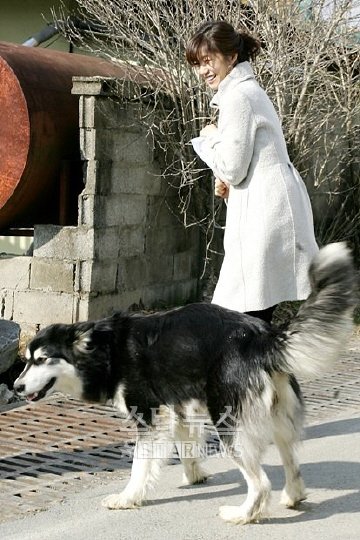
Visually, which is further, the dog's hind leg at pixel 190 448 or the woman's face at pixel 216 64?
the woman's face at pixel 216 64

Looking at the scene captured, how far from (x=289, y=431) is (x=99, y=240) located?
4.39 metres

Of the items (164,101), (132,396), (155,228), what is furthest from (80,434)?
(164,101)

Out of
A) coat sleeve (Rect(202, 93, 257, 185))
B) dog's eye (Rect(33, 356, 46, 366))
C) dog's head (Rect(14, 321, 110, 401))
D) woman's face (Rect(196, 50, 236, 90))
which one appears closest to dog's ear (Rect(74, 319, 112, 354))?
dog's head (Rect(14, 321, 110, 401))

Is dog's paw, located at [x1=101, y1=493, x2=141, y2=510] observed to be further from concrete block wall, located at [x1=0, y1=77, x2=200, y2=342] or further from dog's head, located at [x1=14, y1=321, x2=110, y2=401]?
concrete block wall, located at [x1=0, y1=77, x2=200, y2=342]

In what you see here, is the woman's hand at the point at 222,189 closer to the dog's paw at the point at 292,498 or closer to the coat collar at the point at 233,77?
the coat collar at the point at 233,77

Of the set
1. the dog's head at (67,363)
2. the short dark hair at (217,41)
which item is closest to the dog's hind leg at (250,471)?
the dog's head at (67,363)

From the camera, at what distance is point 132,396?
15.8 ft

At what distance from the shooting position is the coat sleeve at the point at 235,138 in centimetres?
509

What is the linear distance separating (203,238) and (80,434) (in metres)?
4.74

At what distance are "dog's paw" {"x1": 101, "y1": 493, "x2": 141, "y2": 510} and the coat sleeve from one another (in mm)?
1724

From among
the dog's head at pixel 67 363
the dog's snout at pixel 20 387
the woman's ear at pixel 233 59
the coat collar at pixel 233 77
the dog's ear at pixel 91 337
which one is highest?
the woman's ear at pixel 233 59

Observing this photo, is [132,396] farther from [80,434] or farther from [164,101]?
[164,101]

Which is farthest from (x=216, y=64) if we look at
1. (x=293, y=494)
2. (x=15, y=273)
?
(x=15, y=273)

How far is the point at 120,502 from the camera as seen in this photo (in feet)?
15.9
